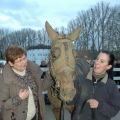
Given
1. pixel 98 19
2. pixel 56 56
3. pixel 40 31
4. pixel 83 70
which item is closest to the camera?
pixel 56 56

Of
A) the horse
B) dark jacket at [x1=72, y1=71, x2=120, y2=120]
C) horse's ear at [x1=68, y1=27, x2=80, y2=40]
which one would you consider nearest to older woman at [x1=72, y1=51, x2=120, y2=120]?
dark jacket at [x1=72, y1=71, x2=120, y2=120]

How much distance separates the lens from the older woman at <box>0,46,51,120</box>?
3564 mm

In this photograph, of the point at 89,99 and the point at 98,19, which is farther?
the point at 98,19

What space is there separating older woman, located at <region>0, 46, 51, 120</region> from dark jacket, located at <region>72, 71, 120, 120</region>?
1.44 ft

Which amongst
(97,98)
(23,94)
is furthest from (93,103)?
(23,94)

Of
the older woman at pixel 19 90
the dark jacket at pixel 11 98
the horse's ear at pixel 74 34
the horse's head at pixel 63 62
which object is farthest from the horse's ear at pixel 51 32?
the dark jacket at pixel 11 98

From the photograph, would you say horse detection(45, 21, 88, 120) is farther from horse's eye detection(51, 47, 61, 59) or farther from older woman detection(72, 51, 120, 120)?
older woman detection(72, 51, 120, 120)

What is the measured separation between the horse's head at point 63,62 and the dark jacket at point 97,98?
140 mm

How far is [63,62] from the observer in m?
4.07

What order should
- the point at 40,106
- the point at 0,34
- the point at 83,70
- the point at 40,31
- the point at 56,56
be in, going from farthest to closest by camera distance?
the point at 0,34 → the point at 40,31 → the point at 83,70 → the point at 56,56 → the point at 40,106

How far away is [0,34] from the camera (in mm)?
45781

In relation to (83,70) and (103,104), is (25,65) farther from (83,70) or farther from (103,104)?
(83,70)

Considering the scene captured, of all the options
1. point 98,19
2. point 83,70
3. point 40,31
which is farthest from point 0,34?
point 83,70

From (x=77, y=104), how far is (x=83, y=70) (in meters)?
1.31
